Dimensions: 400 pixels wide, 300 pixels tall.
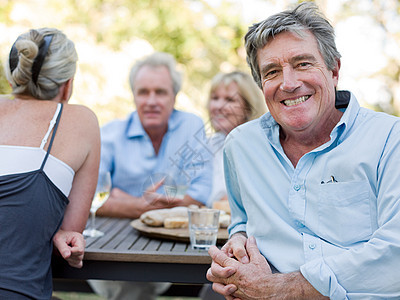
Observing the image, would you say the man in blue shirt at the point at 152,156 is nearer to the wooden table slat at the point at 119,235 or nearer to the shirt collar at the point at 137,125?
the shirt collar at the point at 137,125

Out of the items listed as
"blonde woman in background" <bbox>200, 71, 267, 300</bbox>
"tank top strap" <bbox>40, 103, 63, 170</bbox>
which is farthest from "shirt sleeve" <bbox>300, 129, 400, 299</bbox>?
"blonde woman in background" <bbox>200, 71, 267, 300</bbox>

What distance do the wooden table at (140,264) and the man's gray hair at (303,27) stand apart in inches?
32.3

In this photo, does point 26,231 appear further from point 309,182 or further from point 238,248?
point 309,182

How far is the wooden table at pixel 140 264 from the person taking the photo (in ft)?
5.84

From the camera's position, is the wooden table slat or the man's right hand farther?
the wooden table slat

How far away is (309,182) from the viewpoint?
1.54 meters

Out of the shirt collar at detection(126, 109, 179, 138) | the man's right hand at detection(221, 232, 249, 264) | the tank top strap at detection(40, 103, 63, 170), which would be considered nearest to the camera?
the man's right hand at detection(221, 232, 249, 264)

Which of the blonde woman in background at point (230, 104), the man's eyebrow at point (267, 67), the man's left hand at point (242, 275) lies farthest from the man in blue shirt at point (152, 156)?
the man's eyebrow at point (267, 67)

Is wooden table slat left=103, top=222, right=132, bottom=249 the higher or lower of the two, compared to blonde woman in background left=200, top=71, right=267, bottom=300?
lower

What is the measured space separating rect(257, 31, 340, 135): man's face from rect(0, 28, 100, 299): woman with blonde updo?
0.77m

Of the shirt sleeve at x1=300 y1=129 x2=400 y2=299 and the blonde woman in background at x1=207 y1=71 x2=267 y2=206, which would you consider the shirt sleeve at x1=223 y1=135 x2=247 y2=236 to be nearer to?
the shirt sleeve at x1=300 y1=129 x2=400 y2=299

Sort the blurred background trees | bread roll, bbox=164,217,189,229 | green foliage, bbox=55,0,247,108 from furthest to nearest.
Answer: green foliage, bbox=55,0,247,108, the blurred background trees, bread roll, bbox=164,217,189,229

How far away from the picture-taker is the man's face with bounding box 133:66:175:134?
3230 mm

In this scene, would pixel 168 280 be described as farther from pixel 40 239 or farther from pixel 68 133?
pixel 68 133
